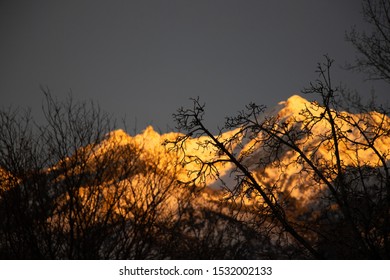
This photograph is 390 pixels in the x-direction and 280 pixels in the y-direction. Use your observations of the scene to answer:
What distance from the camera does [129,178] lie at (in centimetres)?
533

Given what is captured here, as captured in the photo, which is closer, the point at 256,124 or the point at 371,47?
the point at 256,124

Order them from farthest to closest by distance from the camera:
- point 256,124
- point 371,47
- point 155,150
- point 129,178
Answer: point 155,150 → point 129,178 → point 371,47 → point 256,124

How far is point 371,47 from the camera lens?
4.99 metres

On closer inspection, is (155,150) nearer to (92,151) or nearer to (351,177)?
(92,151)
